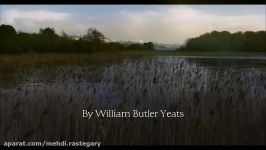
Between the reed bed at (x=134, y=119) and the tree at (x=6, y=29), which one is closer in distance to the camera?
the reed bed at (x=134, y=119)

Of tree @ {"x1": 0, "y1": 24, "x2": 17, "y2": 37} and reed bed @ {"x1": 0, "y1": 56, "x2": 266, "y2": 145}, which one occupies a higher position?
tree @ {"x1": 0, "y1": 24, "x2": 17, "y2": 37}

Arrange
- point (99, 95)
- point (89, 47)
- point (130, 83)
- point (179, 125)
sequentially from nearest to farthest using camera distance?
1. point (179, 125)
2. point (99, 95)
3. point (130, 83)
4. point (89, 47)

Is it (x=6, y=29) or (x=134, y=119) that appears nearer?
(x=134, y=119)

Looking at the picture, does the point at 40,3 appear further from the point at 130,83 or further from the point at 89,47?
the point at 89,47

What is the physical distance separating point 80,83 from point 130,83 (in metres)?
1.29

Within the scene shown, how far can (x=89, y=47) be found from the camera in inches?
798

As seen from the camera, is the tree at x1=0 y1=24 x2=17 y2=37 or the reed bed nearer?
the reed bed

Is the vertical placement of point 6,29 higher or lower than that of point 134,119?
higher

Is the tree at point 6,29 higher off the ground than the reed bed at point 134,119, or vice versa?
the tree at point 6,29

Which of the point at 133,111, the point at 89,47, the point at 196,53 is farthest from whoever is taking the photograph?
the point at 196,53

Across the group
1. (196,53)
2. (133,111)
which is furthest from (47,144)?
(196,53)

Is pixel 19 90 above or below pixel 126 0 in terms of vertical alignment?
below

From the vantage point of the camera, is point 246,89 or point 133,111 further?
point 246,89

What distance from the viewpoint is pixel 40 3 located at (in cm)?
493
